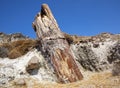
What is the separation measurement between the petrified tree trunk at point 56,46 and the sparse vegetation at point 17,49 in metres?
1.74

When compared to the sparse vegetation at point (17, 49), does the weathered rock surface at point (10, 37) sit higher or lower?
higher

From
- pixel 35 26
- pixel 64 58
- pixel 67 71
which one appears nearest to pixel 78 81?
pixel 67 71

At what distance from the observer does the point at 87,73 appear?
19.4m

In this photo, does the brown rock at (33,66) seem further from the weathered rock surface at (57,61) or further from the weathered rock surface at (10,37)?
the weathered rock surface at (10,37)

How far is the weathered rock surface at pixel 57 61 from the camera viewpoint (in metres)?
Result: 17.8

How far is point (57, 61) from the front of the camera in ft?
61.2

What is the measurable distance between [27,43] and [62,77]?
695 centimetres

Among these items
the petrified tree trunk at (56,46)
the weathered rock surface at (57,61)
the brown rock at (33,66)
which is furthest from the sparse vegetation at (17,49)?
the brown rock at (33,66)

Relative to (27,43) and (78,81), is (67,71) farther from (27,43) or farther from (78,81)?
(27,43)

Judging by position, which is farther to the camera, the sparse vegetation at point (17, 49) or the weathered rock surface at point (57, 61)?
the sparse vegetation at point (17, 49)

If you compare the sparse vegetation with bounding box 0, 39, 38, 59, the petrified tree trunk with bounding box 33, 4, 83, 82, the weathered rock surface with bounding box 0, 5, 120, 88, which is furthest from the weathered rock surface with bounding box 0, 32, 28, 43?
the petrified tree trunk with bounding box 33, 4, 83, 82

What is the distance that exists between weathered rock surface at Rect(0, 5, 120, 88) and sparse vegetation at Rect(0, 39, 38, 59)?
31 cm

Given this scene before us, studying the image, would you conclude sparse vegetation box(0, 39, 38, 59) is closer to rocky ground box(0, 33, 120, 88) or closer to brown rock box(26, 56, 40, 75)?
rocky ground box(0, 33, 120, 88)

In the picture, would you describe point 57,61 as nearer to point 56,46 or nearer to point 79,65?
point 56,46
